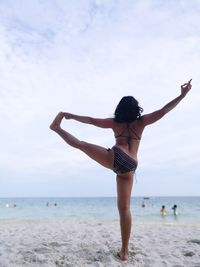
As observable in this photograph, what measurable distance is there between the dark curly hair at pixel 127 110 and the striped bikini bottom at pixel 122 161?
0.42 m

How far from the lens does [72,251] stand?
5328 mm

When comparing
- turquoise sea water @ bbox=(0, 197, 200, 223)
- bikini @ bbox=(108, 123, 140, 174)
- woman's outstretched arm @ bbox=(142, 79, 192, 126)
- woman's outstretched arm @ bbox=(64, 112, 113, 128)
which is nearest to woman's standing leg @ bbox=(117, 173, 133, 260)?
bikini @ bbox=(108, 123, 140, 174)

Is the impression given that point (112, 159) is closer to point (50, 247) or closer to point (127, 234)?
point (127, 234)

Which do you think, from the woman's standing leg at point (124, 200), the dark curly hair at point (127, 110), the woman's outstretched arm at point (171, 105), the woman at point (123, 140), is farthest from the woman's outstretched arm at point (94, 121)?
the woman's standing leg at point (124, 200)

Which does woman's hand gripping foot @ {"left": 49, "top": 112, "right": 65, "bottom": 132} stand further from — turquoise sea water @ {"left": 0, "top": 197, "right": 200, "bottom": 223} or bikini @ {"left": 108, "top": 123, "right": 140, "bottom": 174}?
turquoise sea water @ {"left": 0, "top": 197, "right": 200, "bottom": 223}

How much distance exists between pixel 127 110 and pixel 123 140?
388 mm

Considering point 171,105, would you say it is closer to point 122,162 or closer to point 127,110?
point 127,110

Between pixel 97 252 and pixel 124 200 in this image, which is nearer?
pixel 124 200

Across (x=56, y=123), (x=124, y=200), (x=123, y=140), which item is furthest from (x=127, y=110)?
(x=124, y=200)

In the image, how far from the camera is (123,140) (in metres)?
4.31

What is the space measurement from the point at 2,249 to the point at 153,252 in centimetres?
246

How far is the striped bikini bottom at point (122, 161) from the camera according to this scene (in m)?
4.11

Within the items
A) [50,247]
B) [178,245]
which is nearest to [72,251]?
[50,247]

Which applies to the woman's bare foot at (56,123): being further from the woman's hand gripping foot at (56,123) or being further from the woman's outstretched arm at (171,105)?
the woman's outstretched arm at (171,105)
